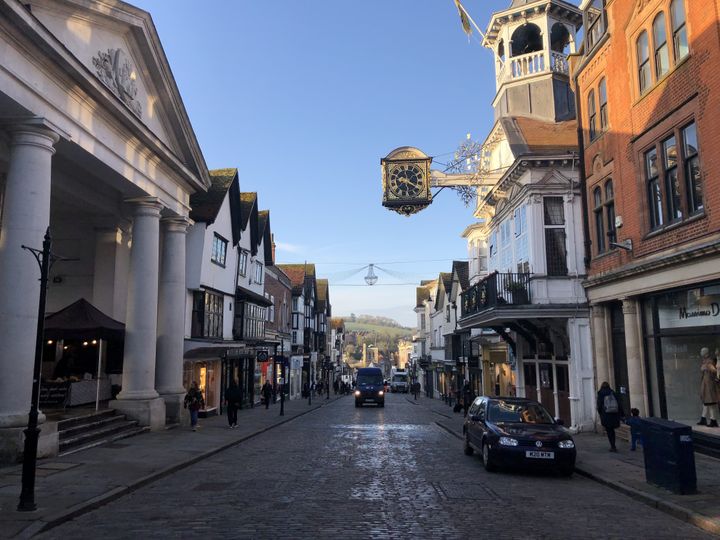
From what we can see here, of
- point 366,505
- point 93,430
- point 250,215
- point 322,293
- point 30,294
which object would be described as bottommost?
point 366,505

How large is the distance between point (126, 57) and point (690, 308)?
16.9 meters

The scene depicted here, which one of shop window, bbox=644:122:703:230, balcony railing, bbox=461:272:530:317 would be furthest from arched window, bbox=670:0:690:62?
balcony railing, bbox=461:272:530:317

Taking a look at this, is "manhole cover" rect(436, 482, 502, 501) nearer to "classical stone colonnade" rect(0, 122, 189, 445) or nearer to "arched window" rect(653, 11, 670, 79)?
"classical stone colonnade" rect(0, 122, 189, 445)

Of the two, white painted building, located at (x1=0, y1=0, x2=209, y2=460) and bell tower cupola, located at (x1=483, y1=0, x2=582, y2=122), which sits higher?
bell tower cupola, located at (x1=483, y1=0, x2=582, y2=122)

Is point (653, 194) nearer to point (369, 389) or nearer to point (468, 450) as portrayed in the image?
point (468, 450)

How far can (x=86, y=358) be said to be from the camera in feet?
70.4

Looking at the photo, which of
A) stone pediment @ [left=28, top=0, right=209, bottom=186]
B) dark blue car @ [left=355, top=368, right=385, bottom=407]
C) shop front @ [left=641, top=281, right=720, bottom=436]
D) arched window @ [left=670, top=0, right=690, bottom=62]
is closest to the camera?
shop front @ [left=641, top=281, right=720, bottom=436]

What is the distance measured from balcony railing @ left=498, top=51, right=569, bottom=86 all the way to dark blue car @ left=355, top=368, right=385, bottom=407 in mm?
21925

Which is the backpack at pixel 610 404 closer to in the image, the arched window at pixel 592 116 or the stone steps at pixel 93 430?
the arched window at pixel 592 116

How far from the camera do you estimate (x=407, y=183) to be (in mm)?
21547

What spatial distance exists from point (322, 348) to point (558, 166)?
5729 centimetres

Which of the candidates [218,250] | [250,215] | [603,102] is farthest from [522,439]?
[250,215]

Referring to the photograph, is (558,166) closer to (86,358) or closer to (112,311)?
(112,311)

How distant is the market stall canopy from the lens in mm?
16422
